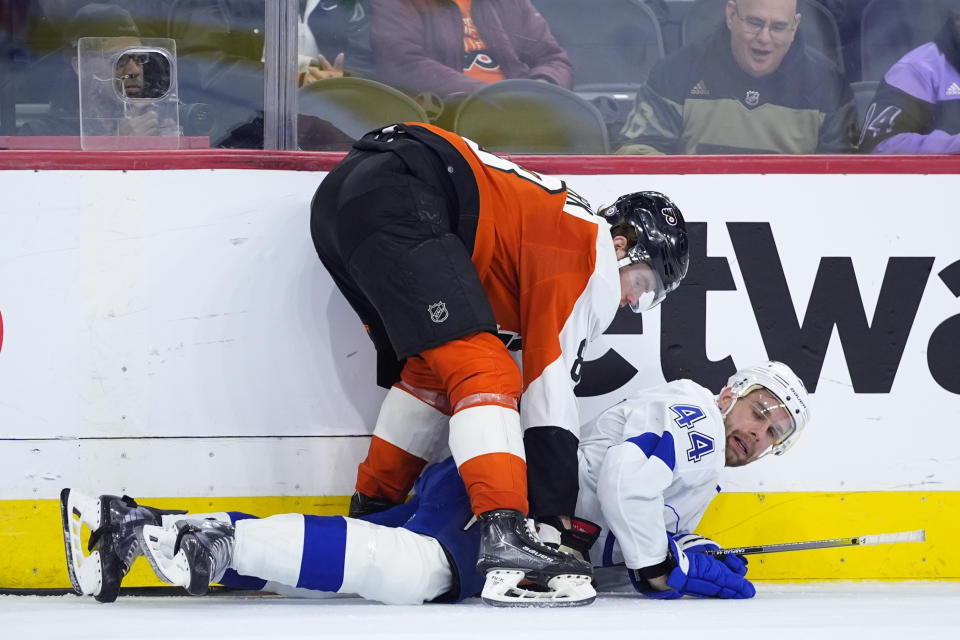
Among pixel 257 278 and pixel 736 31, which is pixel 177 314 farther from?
pixel 736 31

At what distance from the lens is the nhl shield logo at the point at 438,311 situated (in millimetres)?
2285

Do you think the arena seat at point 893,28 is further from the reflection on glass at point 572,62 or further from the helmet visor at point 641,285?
the helmet visor at point 641,285

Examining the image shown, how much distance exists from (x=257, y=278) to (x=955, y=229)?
191 cm

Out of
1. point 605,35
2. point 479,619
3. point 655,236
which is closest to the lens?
point 479,619

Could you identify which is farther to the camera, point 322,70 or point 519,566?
point 322,70

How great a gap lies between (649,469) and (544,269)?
51 cm

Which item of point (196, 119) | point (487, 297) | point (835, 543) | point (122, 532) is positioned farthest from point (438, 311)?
point (835, 543)

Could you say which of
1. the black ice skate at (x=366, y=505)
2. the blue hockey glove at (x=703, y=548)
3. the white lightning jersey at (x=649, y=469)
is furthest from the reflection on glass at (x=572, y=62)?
the blue hockey glove at (x=703, y=548)

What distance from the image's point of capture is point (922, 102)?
119 inches

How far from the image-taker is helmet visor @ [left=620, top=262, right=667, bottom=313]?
2566 mm

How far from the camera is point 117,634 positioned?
1758 millimetres

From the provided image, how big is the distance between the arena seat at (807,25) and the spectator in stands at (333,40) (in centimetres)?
89

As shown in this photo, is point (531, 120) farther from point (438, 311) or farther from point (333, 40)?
point (438, 311)

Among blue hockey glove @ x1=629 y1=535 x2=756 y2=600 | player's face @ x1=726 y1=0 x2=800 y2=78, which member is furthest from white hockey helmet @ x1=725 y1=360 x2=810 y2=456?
player's face @ x1=726 y1=0 x2=800 y2=78
